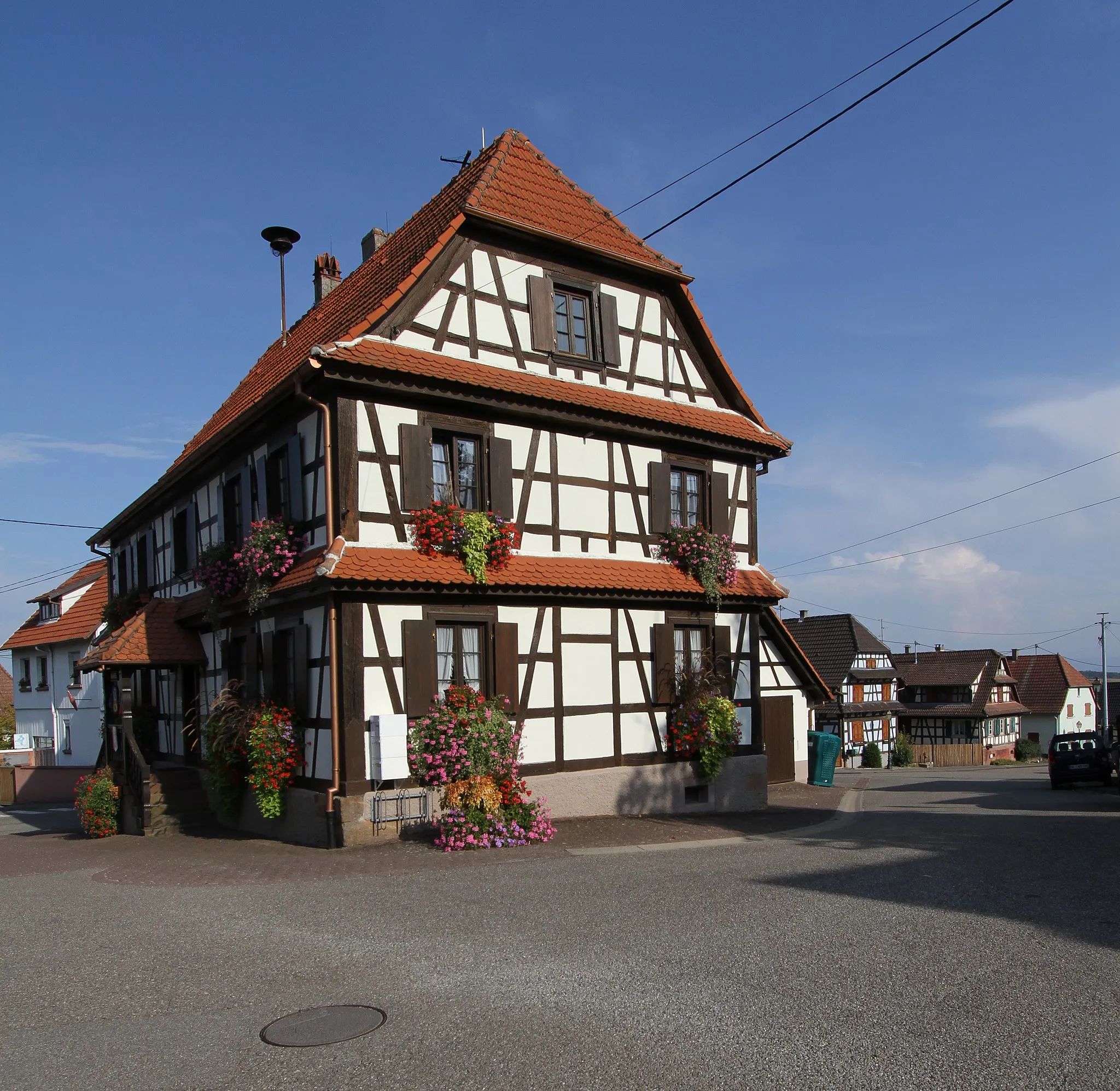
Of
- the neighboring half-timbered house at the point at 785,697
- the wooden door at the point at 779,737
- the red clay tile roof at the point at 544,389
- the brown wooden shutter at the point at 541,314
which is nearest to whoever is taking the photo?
the red clay tile roof at the point at 544,389

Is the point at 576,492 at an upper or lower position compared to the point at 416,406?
lower

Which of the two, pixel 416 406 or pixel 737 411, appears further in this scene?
pixel 737 411

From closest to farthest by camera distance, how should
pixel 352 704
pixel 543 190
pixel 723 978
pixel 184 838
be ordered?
pixel 723 978 → pixel 352 704 → pixel 184 838 → pixel 543 190

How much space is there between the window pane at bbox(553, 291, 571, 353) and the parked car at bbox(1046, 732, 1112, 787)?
19603 millimetres

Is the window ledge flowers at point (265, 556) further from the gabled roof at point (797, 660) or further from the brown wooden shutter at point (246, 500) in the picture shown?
the gabled roof at point (797, 660)

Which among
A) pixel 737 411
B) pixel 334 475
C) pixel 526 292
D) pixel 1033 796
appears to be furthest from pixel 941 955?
pixel 1033 796

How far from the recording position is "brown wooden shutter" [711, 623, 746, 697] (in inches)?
731

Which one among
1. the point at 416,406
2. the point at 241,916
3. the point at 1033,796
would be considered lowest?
the point at 1033,796

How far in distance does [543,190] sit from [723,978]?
1466 cm

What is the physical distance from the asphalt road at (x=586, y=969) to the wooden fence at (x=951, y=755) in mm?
51334

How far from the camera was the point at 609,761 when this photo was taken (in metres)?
16.8

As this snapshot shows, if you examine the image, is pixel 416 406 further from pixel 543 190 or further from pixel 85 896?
pixel 85 896

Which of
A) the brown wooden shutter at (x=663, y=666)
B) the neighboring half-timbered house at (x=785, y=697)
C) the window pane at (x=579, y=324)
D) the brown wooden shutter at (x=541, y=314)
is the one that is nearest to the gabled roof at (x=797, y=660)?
the neighboring half-timbered house at (x=785, y=697)

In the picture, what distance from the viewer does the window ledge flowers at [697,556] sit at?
18062mm
